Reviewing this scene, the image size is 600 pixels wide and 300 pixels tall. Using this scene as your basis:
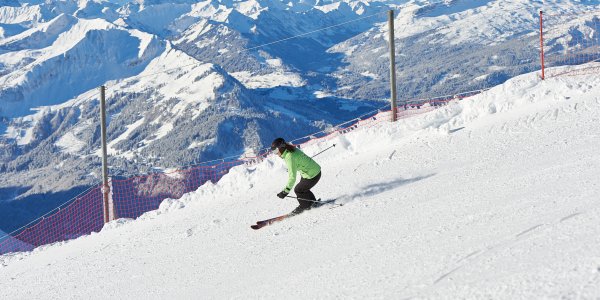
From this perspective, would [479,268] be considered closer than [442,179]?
Yes

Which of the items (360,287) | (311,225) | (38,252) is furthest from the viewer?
(38,252)

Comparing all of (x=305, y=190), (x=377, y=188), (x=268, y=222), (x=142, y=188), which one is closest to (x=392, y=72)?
(x=377, y=188)

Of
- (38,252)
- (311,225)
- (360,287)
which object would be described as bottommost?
(38,252)

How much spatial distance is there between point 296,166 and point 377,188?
1.50m

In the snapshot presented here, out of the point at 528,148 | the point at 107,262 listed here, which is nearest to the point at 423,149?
the point at 528,148

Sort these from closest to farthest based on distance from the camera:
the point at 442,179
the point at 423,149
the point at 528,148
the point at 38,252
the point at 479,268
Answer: the point at 479,268 → the point at 442,179 → the point at 528,148 → the point at 423,149 → the point at 38,252

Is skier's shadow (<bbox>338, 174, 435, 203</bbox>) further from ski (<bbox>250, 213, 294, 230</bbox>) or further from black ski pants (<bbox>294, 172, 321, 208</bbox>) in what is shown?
ski (<bbox>250, 213, 294, 230</bbox>)

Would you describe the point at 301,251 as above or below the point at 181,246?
above

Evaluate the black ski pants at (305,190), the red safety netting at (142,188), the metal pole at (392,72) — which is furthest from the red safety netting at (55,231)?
the black ski pants at (305,190)

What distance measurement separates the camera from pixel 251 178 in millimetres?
16359

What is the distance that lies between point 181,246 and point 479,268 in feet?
20.3

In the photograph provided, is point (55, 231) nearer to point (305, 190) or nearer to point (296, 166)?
point (305, 190)

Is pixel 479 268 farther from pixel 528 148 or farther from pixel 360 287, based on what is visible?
pixel 528 148

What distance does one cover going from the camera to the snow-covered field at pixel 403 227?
6.55 metres
